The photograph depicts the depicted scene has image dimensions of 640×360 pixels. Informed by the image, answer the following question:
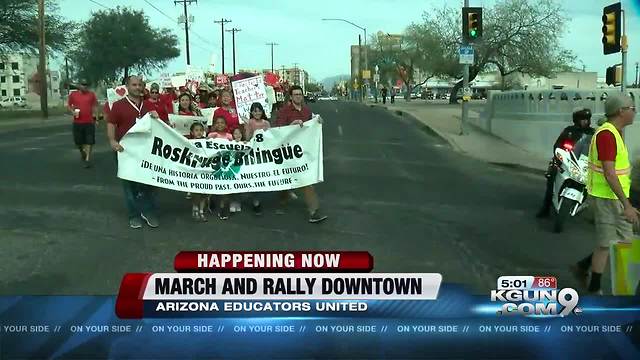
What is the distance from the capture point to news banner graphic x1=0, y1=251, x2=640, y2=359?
3.39m

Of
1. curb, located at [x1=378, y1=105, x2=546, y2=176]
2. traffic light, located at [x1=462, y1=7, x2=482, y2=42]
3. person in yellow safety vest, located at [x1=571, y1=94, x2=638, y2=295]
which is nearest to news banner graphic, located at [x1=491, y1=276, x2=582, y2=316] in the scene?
person in yellow safety vest, located at [x1=571, y1=94, x2=638, y2=295]

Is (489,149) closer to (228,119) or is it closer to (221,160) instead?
(228,119)

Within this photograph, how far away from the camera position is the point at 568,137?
319 inches

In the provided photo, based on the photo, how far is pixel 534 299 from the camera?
11.4 ft

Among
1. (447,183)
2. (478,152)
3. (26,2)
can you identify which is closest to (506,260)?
(447,183)

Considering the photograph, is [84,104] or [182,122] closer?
[182,122]

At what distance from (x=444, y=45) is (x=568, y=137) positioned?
46.2m

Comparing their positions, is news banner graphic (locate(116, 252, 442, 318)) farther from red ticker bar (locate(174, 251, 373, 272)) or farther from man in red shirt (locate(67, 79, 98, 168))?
man in red shirt (locate(67, 79, 98, 168))

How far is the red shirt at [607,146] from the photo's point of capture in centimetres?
A: 445

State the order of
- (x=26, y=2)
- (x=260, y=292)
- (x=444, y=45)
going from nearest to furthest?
(x=260, y=292) → (x=26, y=2) → (x=444, y=45)

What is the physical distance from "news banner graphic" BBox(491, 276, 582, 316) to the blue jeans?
200 inches

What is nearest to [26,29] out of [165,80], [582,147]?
[165,80]

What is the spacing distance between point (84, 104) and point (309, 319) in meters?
11.4

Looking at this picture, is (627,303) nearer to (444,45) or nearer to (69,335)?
(69,335)
